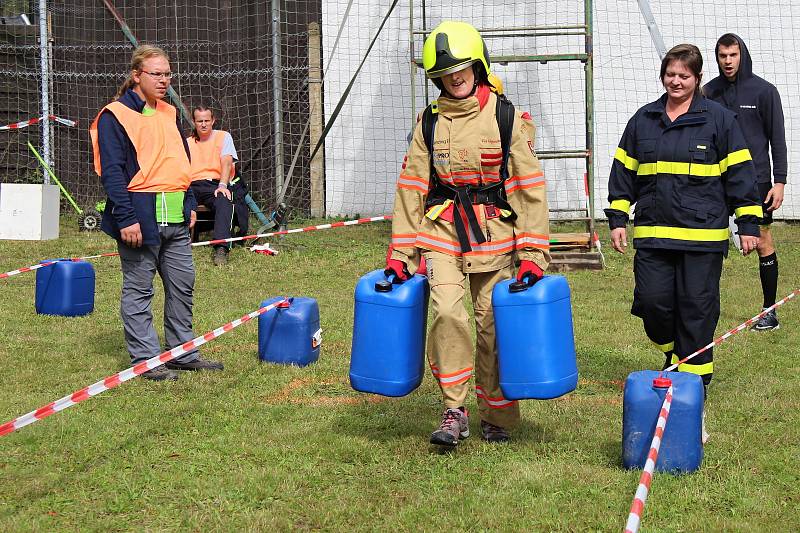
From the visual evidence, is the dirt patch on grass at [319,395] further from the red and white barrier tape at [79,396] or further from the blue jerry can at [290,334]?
the red and white barrier tape at [79,396]

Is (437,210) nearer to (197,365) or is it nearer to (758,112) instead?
(197,365)

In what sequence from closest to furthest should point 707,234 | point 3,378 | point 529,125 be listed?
point 529,125, point 707,234, point 3,378

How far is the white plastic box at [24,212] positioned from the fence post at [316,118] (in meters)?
3.71

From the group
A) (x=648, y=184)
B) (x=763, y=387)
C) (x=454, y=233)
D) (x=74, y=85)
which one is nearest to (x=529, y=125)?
(x=454, y=233)

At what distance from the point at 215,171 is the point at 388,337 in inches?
294

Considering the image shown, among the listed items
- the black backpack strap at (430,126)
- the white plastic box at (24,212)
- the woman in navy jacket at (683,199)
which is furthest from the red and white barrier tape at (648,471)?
the white plastic box at (24,212)

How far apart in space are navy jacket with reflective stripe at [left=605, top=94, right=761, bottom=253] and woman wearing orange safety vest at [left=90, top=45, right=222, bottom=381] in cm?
288

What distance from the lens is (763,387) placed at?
239 inches

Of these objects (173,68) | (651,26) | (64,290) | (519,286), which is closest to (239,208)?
(64,290)

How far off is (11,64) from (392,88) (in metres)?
5.55

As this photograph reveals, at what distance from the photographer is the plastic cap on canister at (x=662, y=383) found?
14.2 ft

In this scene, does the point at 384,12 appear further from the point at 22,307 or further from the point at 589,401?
the point at 589,401

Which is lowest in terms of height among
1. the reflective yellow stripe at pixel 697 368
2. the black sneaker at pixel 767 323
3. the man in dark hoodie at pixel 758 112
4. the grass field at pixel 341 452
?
the grass field at pixel 341 452

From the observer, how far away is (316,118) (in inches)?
577
